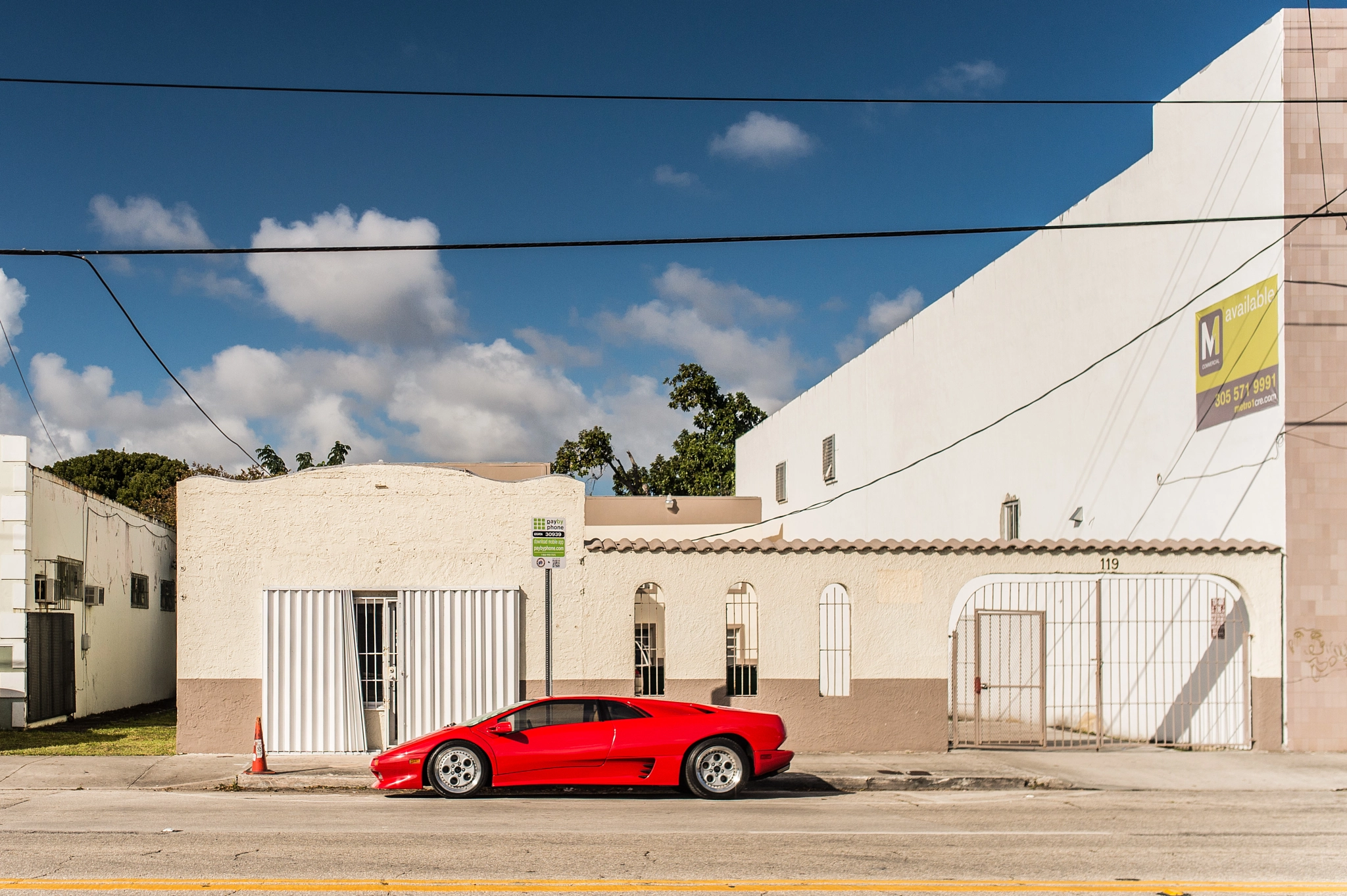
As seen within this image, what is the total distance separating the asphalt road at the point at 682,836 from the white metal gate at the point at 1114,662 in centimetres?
348

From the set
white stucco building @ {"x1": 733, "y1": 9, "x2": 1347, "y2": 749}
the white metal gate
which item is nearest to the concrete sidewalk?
the white metal gate

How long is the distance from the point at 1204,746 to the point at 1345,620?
255 cm

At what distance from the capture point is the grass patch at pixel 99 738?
15891 millimetres

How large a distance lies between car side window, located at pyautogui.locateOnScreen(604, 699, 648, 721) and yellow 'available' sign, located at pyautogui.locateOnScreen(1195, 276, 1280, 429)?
31.9 ft

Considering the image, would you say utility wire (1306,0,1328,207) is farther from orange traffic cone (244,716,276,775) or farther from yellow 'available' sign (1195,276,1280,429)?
orange traffic cone (244,716,276,775)

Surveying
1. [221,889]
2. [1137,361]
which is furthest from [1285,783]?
[221,889]

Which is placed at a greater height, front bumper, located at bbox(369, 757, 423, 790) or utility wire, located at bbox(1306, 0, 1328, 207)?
utility wire, located at bbox(1306, 0, 1328, 207)

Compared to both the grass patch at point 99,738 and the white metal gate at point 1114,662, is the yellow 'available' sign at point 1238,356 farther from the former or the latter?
the grass patch at point 99,738

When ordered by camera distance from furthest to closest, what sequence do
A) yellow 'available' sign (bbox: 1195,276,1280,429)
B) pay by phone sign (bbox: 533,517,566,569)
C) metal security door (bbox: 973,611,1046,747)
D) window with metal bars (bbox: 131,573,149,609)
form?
window with metal bars (bbox: 131,573,149,609)
metal security door (bbox: 973,611,1046,747)
yellow 'available' sign (bbox: 1195,276,1280,429)
pay by phone sign (bbox: 533,517,566,569)

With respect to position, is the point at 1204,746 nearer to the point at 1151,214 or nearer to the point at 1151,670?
the point at 1151,670

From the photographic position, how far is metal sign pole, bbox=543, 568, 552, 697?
14742 millimetres

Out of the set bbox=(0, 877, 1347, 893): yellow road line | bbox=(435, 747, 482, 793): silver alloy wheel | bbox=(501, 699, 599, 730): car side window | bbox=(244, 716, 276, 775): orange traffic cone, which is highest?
bbox=(501, 699, 599, 730): car side window

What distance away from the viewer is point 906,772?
13930 millimetres

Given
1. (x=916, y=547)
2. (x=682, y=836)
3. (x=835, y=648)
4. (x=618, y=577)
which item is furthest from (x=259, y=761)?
(x=916, y=547)
